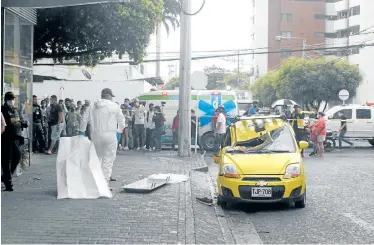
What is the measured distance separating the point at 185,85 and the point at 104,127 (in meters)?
8.71

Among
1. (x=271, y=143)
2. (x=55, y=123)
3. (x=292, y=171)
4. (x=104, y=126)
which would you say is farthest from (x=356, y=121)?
(x=104, y=126)

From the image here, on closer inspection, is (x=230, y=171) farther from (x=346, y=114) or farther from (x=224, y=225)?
(x=346, y=114)

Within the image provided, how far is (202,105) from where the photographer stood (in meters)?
24.0

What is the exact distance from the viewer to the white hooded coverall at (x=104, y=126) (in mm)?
11359

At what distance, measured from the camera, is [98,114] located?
447 inches

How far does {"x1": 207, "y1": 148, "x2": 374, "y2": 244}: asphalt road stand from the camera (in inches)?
328

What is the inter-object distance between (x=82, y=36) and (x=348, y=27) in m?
55.0

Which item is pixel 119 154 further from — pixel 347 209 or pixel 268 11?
pixel 268 11

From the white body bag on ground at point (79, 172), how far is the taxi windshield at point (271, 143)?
8.39 feet

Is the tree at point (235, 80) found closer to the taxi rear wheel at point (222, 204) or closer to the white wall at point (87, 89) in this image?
the white wall at point (87, 89)

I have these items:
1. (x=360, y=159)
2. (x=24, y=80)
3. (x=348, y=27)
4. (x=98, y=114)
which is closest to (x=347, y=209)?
(x=98, y=114)

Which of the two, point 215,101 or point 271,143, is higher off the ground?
point 215,101

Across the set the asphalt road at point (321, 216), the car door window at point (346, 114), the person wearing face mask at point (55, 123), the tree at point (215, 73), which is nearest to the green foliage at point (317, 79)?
the car door window at point (346, 114)

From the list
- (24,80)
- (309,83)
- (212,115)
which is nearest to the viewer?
(24,80)
